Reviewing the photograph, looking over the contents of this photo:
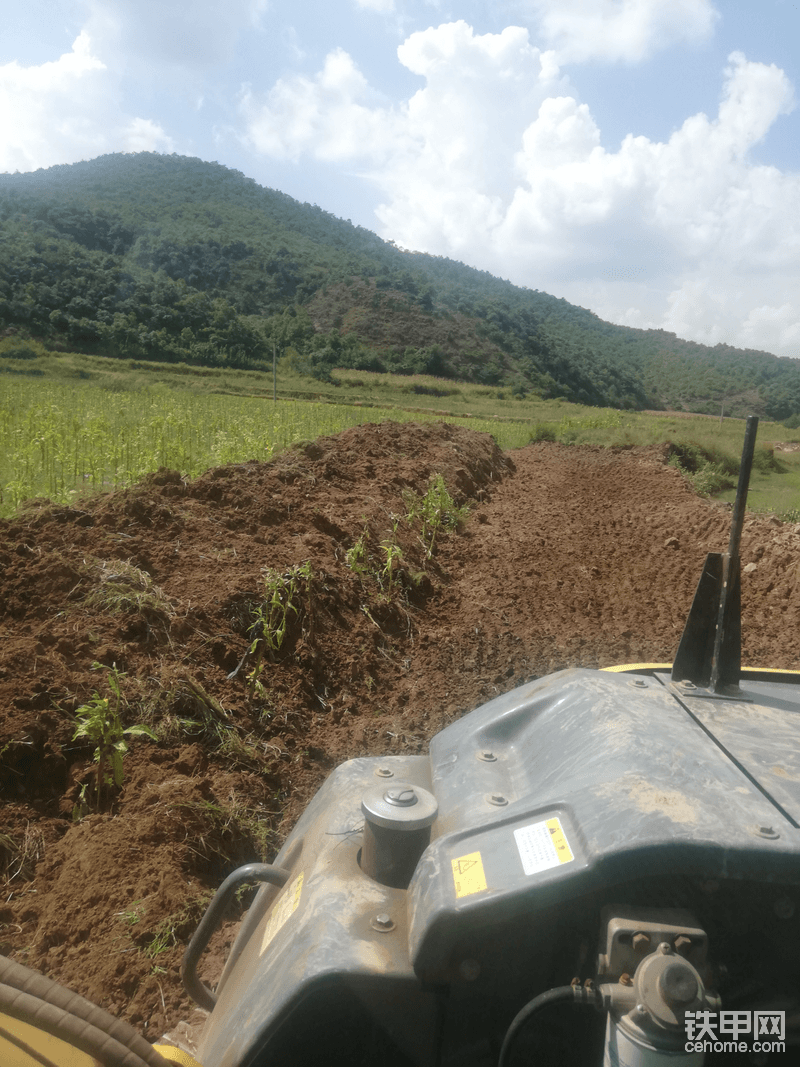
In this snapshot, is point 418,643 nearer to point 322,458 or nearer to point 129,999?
point 129,999

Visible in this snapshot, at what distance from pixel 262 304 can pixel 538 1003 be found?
82.8 m

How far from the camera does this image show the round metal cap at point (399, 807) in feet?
4.66

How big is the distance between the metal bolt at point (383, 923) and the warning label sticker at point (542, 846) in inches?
12.7

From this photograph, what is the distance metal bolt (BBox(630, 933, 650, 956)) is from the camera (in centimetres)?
110

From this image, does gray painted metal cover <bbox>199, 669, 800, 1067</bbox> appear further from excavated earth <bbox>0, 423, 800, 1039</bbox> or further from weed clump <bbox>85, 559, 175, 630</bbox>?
weed clump <bbox>85, 559, 175, 630</bbox>

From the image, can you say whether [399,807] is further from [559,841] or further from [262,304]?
[262,304]

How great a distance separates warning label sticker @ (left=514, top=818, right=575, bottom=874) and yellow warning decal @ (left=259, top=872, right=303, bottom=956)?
24.1 inches

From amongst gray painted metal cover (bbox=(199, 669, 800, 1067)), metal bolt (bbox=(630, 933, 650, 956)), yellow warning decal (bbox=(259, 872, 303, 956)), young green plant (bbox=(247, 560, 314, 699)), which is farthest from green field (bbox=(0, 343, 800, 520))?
metal bolt (bbox=(630, 933, 650, 956))

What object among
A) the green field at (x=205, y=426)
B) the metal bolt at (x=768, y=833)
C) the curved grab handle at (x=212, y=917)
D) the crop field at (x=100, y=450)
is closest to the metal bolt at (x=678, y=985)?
the metal bolt at (x=768, y=833)

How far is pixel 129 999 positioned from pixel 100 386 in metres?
29.9

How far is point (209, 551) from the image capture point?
16.8ft

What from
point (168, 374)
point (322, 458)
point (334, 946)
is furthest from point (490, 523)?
point (168, 374)

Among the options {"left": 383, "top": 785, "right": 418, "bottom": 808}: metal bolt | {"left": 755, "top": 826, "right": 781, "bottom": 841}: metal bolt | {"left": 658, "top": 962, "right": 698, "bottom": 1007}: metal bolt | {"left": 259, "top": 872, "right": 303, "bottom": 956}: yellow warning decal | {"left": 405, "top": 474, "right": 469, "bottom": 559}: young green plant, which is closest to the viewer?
{"left": 658, "top": 962, "right": 698, "bottom": 1007}: metal bolt

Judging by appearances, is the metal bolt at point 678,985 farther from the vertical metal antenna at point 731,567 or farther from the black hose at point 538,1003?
the vertical metal antenna at point 731,567
